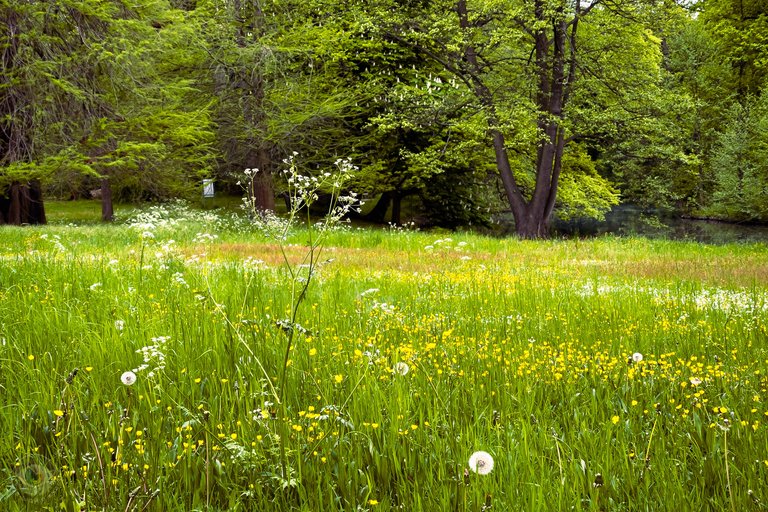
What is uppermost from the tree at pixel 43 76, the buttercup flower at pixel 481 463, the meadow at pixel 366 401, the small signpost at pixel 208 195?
the tree at pixel 43 76

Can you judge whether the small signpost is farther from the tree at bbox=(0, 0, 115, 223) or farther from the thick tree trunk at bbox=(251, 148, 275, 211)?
the tree at bbox=(0, 0, 115, 223)

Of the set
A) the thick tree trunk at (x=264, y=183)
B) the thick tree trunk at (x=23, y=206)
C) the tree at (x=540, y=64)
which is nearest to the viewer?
the tree at (x=540, y=64)

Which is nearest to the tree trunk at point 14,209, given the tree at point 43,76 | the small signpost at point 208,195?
the tree at point 43,76

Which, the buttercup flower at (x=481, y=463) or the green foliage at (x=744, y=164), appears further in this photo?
the green foliage at (x=744, y=164)

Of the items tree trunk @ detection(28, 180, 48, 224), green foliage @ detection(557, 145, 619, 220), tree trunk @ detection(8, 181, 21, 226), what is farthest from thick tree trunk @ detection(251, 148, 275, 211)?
Answer: green foliage @ detection(557, 145, 619, 220)

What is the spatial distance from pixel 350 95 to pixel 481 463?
23.3 m

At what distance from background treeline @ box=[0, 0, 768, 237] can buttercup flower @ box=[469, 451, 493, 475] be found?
14.7 meters

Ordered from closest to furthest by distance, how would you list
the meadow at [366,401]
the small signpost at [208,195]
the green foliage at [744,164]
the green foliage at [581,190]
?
the meadow at [366,401], the green foliage at [581,190], the green foliage at [744,164], the small signpost at [208,195]

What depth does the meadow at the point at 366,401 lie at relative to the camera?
2.09m

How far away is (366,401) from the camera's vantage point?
2.81 metres

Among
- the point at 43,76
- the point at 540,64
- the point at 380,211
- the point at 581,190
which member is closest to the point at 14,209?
the point at 43,76

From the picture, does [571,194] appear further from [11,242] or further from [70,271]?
[70,271]

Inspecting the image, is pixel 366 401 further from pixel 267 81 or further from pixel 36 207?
pixel 36 207

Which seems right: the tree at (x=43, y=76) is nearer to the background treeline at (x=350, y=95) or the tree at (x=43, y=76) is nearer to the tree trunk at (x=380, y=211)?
the background treeline at (x=350, y=95)
